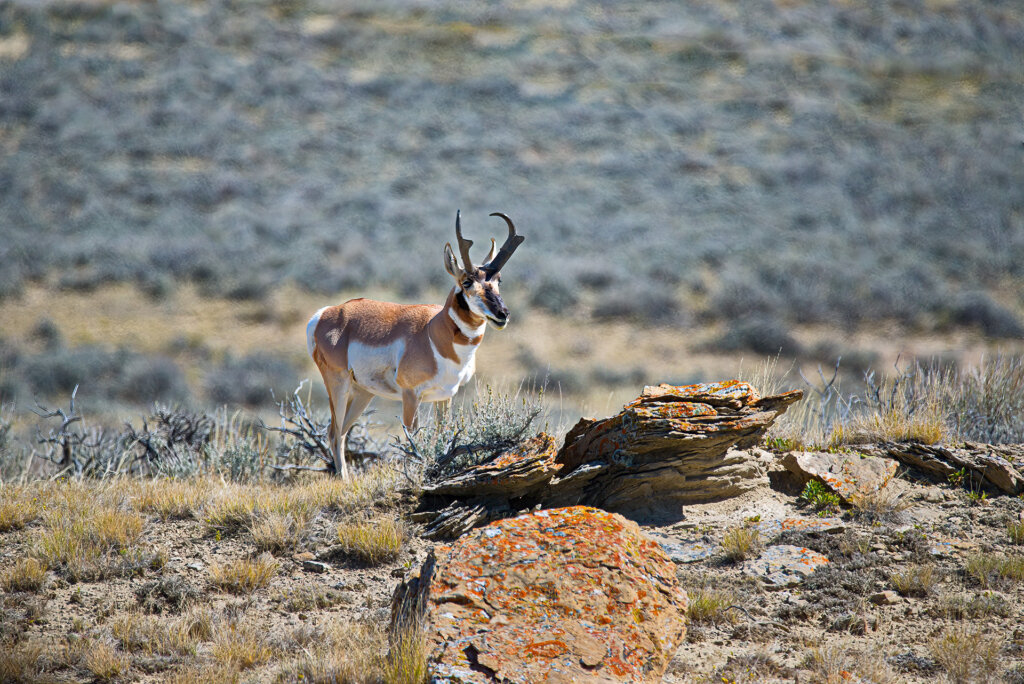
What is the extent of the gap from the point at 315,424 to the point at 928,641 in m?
6.43

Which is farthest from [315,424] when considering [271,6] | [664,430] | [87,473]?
[271,6]

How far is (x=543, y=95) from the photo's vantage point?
107 feet

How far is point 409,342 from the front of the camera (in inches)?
284

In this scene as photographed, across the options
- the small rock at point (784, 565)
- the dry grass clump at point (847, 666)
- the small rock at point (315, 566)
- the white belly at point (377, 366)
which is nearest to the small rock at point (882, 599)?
the small rock at point (784, 565)

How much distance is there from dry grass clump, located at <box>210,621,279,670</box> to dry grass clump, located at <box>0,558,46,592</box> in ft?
5.44

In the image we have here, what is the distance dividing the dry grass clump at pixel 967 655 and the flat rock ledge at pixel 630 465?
197 cm

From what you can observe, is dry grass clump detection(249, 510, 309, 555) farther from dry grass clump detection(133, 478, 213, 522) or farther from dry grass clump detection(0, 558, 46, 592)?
dry grass clump detection(0, 558, 46, 592)

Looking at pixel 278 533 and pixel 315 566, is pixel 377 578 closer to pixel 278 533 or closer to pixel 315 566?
pixel 315 566

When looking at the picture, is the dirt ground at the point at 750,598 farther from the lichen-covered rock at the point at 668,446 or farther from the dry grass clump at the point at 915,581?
the lichen-covered rock at the point at 668,446

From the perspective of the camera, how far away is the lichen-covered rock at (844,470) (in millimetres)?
6828

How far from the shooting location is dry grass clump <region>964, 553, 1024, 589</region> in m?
5.84

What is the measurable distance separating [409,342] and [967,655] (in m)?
4.62

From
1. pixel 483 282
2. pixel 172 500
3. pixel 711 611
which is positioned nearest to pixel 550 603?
pixel 711 611

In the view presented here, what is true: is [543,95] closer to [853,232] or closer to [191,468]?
[853,232]
